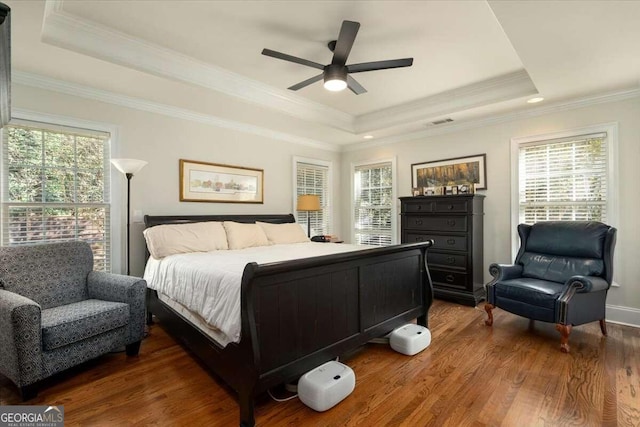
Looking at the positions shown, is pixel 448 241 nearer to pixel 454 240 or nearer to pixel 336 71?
pixel 454 240

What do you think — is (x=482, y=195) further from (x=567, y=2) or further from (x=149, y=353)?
(x=149, y=353)

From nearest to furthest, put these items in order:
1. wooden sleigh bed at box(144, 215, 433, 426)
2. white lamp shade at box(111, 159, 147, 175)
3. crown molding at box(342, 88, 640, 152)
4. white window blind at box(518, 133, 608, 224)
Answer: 1. wooden sleigh bed at box(144, 215, 433, 426)
2. white lamp shade at box(111, 159, 147, 175)
3. crown molding at box(342, 88, 640, 152)
4. white window blind at box(518, 133, 608, 224)

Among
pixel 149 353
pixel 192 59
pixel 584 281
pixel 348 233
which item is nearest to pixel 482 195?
pixel 584 281

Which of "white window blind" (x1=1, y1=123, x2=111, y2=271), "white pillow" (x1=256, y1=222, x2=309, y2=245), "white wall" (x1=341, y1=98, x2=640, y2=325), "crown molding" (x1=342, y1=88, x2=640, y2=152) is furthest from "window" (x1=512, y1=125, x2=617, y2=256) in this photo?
"white window blind" (x1=1, y1=123, x2=111, y2=271)

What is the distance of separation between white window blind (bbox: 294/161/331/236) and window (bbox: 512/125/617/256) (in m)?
3.07

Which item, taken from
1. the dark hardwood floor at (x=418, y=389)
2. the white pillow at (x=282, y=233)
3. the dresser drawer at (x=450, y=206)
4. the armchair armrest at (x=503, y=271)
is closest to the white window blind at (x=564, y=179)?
the dresser drawer at (x=450, y=206)

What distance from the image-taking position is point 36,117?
3.02 m

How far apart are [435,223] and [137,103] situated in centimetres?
408

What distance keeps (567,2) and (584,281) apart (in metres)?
2.25

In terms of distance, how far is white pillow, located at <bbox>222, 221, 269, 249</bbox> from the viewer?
3.74m

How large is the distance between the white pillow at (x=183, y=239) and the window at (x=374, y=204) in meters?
2.93

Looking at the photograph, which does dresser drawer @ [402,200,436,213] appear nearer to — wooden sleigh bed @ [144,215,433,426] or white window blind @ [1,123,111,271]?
wooden sleigh bed @ [144,215,433,426]

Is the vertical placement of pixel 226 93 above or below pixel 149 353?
above

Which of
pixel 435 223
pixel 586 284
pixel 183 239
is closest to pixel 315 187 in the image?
pixel 435 223
